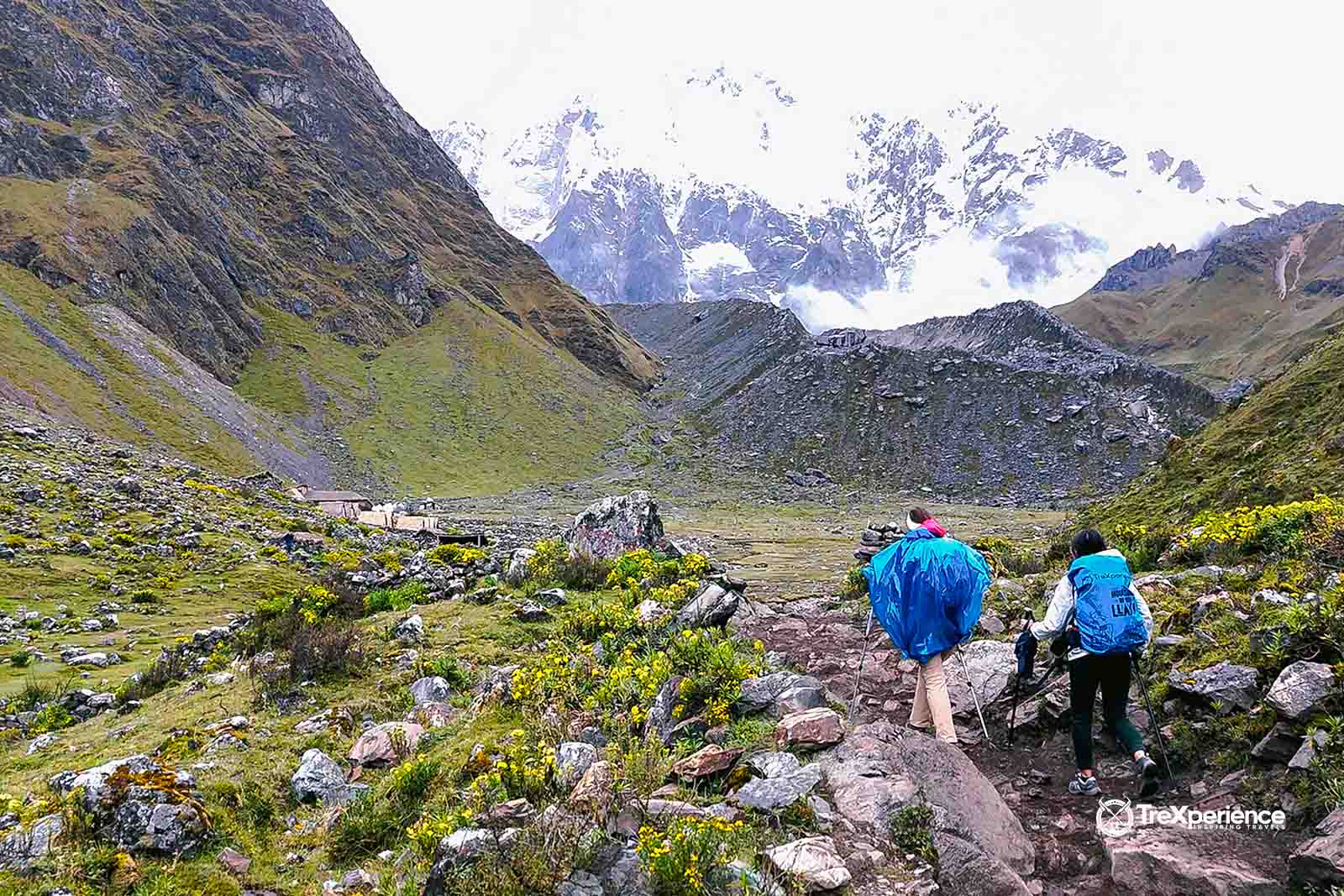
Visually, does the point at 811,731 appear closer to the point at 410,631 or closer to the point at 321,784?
the point at 321,784

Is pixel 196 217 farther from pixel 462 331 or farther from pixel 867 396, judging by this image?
pixel 867 396

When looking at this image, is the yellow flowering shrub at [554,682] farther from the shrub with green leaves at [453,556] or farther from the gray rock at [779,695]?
the shrub with green leaves at [453,556]

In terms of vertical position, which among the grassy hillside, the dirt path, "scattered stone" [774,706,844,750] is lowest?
the dirt path

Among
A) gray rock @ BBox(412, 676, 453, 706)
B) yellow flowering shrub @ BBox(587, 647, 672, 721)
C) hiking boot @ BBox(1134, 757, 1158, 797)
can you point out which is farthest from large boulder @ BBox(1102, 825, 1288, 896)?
gray rock @ BBox(412, 676, 453, 706)

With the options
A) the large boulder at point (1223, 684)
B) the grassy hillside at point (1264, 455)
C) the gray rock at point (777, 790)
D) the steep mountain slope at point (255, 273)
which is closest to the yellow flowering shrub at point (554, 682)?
the gray rock at point (777, 790)

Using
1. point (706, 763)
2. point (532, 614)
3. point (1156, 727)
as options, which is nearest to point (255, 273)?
point (532, 614)

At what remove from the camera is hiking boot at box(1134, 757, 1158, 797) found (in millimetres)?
5535

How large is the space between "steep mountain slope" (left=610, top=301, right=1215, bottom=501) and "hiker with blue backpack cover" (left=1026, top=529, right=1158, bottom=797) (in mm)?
67797

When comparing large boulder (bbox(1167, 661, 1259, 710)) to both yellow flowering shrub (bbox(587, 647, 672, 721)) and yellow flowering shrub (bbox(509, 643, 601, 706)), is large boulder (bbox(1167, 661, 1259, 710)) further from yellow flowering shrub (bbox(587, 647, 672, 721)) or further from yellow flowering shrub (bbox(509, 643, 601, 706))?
yellow flowering shrub (bbox(509, 643, 601, 706))

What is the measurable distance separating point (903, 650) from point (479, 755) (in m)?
4.24

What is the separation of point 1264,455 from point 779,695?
16263mm

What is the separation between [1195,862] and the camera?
14.6ft

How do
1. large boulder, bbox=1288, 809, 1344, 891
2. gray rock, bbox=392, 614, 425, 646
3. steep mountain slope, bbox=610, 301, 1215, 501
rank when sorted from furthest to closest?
steep mountain slope, bbox=610, 301, 1215, 501 → gray rock, bbox=392, 614, 425, 646 → large boulder, bbox=1288, 809, 1344, 891

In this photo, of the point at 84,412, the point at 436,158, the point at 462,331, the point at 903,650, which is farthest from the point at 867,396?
the point at 436,158
